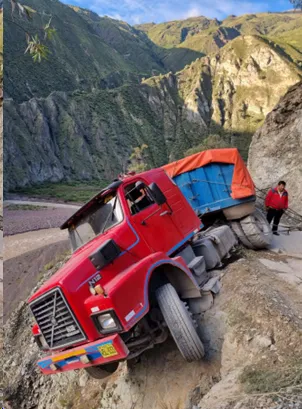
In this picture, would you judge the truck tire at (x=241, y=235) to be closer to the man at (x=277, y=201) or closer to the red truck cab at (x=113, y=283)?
the man at (x=277, y=201)

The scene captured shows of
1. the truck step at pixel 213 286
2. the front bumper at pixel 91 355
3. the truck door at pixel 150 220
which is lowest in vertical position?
the truck step at pixel 213 286

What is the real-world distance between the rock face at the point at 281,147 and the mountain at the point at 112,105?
47437 mm

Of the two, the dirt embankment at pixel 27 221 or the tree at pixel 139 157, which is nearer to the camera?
the dirt embankment at pixel 27 221

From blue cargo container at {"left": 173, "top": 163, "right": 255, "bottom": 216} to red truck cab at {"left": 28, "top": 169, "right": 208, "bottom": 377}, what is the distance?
360 cm

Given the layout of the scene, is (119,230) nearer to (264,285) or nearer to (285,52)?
(264,285)

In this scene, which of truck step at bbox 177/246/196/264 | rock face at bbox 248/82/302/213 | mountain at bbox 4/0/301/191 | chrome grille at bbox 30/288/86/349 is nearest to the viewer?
chrome grille at bbox 30/288/86/349

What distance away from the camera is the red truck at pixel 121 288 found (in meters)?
4.77

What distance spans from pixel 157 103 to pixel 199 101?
11.7 m

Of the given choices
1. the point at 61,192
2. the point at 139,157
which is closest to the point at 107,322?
the point at 61,192

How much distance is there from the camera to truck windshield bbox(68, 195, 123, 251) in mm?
6172

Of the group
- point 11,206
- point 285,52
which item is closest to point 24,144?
point 11,206

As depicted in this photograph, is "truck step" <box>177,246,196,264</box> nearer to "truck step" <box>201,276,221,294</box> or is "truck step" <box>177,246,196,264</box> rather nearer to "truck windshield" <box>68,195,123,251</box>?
"truck step" <box>201,276,221,294</box>

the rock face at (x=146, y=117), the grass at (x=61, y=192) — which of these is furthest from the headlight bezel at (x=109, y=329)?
the rock face at (x=146, y=117)

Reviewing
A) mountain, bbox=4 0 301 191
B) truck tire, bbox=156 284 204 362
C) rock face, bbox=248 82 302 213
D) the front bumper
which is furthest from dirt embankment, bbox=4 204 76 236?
mountain, bbox=4 0 301 191
